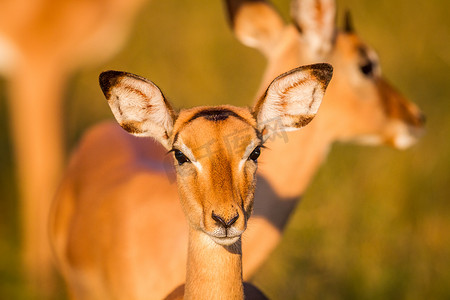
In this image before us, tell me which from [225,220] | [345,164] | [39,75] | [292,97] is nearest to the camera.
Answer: [225,220]

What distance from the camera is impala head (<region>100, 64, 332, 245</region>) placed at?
2.58 metres

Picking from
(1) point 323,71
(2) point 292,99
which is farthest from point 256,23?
(1) point 323,71

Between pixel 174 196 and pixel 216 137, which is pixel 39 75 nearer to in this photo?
pixel 174 196

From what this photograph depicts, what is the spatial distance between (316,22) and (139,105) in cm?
126

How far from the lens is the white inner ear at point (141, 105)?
2.74 meters

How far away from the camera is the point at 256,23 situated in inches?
162

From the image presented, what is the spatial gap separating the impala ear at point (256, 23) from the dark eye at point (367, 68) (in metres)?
0.46

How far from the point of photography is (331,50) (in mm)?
3947

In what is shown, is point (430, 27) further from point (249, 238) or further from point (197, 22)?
point (249, 238)

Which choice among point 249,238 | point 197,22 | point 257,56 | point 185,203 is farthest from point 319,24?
point 197,22

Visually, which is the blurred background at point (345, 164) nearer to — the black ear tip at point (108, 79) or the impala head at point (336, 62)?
the impala head at point (336, 62)

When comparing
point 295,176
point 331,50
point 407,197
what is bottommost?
point 407,197

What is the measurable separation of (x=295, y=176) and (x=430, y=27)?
391cm

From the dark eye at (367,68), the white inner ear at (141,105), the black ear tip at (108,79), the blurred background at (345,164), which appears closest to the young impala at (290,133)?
the dark eye at (367,68)
